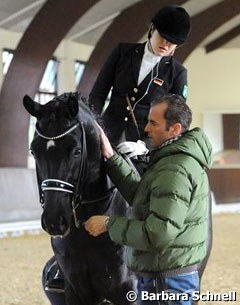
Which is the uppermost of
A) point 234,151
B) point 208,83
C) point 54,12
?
point 54,12

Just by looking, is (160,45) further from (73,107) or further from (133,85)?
(73,107)

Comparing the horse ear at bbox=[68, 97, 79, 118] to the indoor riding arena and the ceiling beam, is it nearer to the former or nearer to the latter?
the indoor riding arena

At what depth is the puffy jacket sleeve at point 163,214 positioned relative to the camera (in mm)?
1917

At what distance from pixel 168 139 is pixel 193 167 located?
161 mm

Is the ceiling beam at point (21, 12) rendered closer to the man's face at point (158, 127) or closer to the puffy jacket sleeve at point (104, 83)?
the puffy jacket sleeve at point (104, 83)

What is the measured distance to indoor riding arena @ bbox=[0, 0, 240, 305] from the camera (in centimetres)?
228

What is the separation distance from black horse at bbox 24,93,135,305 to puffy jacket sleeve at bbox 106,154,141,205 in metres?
0.05

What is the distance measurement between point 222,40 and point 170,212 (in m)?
16.1

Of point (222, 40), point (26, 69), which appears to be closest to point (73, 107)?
point (26, 69)

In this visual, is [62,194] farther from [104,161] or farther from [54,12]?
[54,12]

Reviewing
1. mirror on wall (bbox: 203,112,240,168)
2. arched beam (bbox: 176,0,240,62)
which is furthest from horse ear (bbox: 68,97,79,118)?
mirror on wall (bbox: 203,112,240,168)

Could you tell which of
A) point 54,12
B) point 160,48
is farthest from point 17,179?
point 160,48

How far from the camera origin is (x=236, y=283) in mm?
5211

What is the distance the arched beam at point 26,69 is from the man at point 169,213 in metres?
9.17
